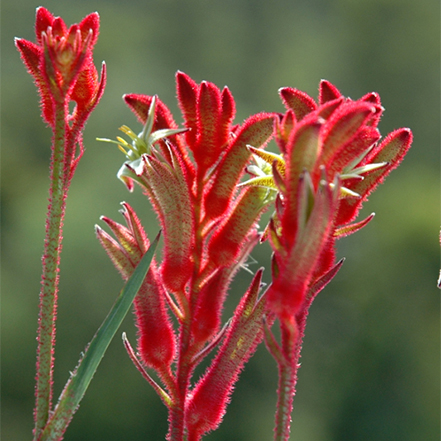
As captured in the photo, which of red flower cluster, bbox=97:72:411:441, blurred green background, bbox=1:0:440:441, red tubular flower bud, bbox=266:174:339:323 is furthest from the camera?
blurred green background, bbox=1:0:440:441

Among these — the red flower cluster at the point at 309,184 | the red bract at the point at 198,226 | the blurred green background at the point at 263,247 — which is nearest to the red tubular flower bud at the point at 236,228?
the red bract at the point at 198,226

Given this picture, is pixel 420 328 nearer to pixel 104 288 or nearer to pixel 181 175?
pixel 104 288

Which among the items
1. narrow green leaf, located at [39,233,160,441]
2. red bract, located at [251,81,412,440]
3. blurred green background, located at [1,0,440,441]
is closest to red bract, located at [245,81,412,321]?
red bract, located at [251,81,412,440]

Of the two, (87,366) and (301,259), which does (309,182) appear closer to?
(301,259)

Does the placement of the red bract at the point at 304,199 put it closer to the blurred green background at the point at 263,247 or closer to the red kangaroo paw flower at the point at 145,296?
the red kangaroo paw flower at the point at 145,296

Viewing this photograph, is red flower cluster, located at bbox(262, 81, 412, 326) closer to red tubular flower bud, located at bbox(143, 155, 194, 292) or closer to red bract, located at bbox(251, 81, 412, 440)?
red bract, located at bbox(251, 81, 412, 440)

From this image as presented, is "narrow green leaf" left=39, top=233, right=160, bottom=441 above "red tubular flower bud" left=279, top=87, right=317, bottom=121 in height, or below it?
below
